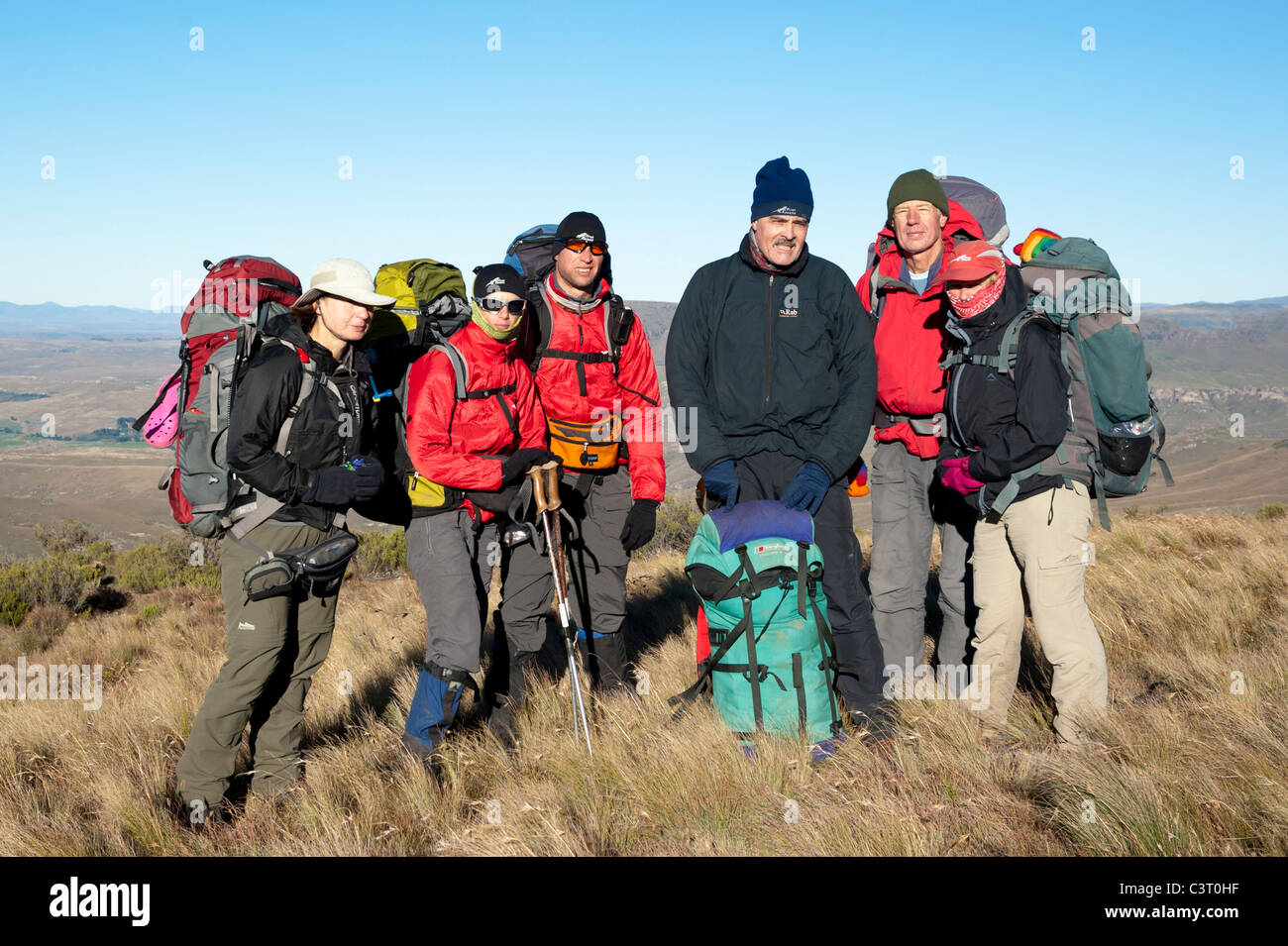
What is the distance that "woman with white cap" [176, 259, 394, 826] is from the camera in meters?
3.64

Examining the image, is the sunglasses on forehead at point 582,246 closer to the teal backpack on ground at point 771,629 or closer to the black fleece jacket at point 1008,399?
the teal backpack on ground at point 771,629

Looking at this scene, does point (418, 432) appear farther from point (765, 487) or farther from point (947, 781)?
point (947, 781)

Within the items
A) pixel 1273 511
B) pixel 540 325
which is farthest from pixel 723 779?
pixel 1273 511

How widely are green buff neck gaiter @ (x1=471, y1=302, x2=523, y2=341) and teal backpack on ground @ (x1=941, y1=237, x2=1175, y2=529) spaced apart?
2.36 metres

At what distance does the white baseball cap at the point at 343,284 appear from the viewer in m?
3.72

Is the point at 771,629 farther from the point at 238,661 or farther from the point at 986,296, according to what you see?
A: the point at 238,661

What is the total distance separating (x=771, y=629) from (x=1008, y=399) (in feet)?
5.19

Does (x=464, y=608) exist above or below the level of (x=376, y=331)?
below

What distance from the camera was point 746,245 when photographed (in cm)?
428

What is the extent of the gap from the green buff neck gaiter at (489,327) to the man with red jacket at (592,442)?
0.37m

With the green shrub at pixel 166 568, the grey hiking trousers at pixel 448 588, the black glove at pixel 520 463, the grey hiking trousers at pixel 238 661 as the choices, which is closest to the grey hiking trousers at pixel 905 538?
the black glove at pixel 520 463

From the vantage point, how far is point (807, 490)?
4137 mm
